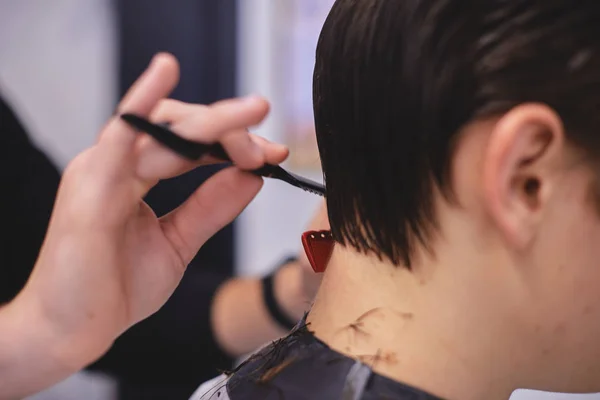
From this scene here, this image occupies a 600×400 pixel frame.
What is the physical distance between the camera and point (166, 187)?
123 centimetres

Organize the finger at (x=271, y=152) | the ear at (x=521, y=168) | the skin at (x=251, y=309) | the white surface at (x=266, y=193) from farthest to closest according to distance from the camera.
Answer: the white surface at (x=266, y=193) < the skin at (x=251, y=309) < the finger at (x=271, y=152) < the ear at (x=521, y=168)

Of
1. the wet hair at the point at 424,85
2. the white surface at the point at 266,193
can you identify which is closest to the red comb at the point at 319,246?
the wet hair at the point at 424,85

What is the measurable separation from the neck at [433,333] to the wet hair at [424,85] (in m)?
0.02

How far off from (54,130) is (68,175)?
1.13 meters

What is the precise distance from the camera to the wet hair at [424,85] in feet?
1.21

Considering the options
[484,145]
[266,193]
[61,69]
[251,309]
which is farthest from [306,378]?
[61,69]

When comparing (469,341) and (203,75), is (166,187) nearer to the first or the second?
(203,75)

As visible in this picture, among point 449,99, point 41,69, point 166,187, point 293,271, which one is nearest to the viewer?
point 449,99

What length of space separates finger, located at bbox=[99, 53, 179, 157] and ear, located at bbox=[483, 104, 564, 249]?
21 centimetres

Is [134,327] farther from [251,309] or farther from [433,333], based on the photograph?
[433,333]

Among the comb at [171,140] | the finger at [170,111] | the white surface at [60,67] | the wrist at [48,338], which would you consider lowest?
the wrist at [48,338]

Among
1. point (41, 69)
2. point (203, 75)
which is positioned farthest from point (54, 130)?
point (203, 75)

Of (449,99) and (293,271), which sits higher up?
(449,99)

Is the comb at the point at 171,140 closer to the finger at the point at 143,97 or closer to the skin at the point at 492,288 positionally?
the finger at the point at 143,97
